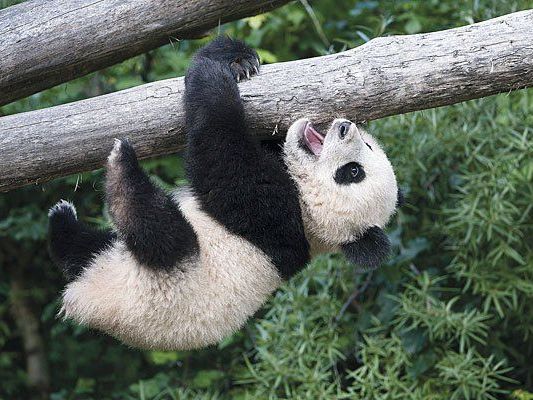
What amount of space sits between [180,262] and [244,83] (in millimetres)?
824

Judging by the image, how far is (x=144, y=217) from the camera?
327cm

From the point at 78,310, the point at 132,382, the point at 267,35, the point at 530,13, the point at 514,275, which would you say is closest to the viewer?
the point at 530,13

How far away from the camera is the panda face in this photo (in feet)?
11.2

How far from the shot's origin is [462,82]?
130 inches

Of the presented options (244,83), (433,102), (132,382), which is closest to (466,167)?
(433,102)

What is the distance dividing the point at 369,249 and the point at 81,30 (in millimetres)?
1669

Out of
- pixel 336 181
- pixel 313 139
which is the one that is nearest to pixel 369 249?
pixel 336 181

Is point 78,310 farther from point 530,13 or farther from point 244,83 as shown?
point 530,13

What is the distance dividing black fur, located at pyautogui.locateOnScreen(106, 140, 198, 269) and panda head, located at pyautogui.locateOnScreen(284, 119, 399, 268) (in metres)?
0.55

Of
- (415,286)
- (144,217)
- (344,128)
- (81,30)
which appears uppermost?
(81,30)

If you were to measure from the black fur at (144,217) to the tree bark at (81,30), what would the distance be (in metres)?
0.65

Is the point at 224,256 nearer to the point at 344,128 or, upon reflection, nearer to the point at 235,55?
the point at 344,128

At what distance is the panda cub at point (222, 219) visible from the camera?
10.8ft

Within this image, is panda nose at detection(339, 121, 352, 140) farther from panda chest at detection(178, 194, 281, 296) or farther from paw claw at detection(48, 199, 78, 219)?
paw claw at detection(48, 199, 78, 219)
